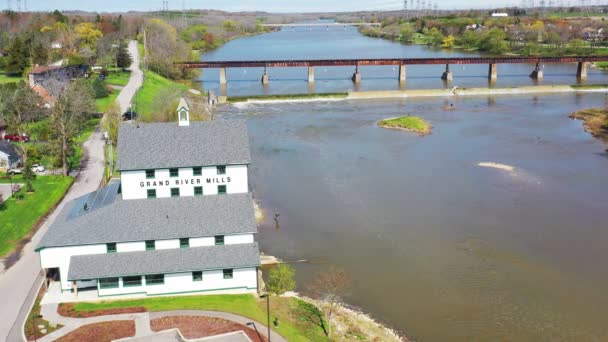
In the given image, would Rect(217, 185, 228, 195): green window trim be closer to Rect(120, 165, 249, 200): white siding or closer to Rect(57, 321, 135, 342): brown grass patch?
Rect(120, 165, 249, 200): white siding

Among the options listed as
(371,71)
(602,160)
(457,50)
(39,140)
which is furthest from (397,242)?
(457,50)

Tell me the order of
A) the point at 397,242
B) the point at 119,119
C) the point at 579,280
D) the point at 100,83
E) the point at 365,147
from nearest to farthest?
1. the point at 579,280
2. the point at 397,242
3. the point at 119,119
4. the point at 365,147
5. the point at 100,83

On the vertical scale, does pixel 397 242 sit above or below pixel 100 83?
below

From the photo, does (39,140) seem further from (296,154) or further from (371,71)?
(371,71)

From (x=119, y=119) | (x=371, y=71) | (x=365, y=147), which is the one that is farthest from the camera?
(x=371, y=71)

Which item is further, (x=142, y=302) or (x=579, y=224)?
(x=579, y=224)

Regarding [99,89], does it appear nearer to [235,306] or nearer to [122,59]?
[122,59]

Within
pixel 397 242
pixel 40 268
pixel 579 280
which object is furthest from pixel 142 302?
pixel 579 280

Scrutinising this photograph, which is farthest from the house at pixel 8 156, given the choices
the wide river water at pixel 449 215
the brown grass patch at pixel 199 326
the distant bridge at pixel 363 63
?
the distant bridge at pixel 363 63
